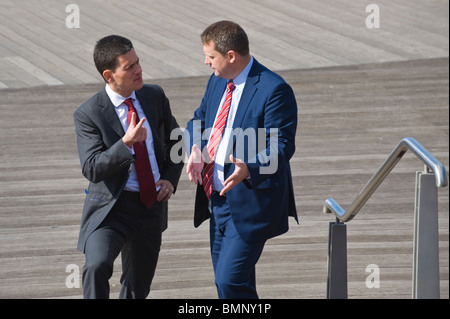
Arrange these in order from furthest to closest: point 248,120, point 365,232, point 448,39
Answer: point 448,39
point 365,232
point 248,120

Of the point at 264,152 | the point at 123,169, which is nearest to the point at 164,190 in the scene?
the point at 123,169

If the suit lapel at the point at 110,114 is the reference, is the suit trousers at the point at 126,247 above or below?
below

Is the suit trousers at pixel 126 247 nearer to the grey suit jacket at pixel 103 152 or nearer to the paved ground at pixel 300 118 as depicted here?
the grey suit jacket at pixel 103 152

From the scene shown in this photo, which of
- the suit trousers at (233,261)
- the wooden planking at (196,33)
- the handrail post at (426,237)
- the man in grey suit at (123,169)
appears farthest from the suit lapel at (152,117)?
the wooden planking at (196,33)

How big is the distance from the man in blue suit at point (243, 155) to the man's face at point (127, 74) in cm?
36

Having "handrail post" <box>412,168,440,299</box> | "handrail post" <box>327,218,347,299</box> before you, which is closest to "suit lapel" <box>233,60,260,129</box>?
"handrail post" <box>327,218,347,299</box>

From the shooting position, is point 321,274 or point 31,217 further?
point 31,217

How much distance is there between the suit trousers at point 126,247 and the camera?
3.92 m

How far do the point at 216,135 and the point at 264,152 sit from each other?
13.3 inches

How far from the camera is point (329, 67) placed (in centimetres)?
→ 1067
